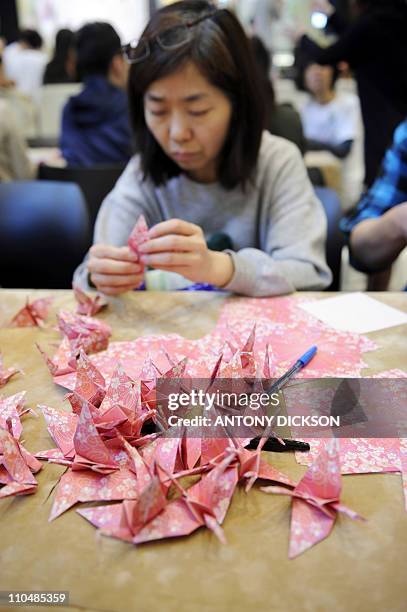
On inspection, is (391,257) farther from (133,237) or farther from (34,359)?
(34,359)

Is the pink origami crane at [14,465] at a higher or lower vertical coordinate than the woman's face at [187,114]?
lower

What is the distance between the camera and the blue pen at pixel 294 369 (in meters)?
0.66

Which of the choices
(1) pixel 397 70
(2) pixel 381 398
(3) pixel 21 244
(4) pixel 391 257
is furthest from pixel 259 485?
(1) pixel 397 70

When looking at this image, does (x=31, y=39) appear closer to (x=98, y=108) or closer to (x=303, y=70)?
(x=303, y=70)

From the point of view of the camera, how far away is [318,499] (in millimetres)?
498

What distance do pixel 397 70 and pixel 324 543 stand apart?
286 cm

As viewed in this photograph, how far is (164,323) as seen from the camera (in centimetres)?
89

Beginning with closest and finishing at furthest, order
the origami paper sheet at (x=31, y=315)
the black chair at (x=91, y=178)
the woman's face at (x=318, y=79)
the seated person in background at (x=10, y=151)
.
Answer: the origami paper sheet at (x=31, y=315) → the black chair at (x=91, y=178) → the seated person in background at (x=10, y=151) → the woman's face at (x=318, y=79)

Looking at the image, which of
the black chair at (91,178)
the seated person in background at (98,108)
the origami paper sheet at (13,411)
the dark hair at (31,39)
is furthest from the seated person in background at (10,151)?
the dark hair at (31,39)

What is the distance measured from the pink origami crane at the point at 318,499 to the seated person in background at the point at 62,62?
514cm

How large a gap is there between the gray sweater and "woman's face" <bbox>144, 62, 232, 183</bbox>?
127 millimetres

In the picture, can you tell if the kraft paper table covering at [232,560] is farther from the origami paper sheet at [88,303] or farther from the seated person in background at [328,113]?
the seated person in background at [328,113]

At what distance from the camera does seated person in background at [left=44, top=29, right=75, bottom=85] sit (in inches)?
192

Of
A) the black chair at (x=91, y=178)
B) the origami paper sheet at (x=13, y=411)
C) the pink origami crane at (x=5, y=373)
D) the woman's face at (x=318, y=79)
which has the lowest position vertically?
the black chair at (x=91, y=178)
